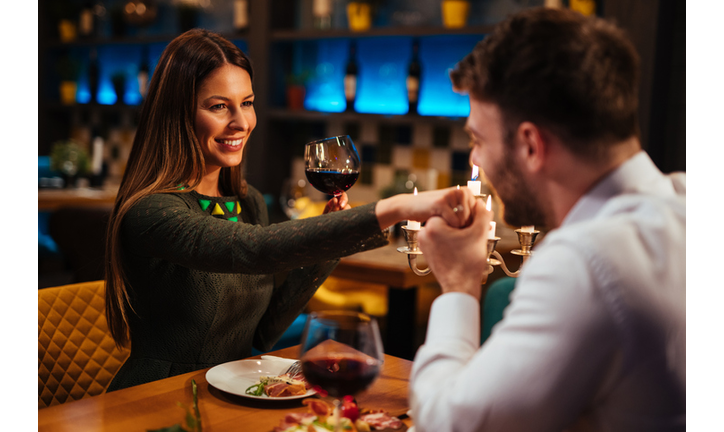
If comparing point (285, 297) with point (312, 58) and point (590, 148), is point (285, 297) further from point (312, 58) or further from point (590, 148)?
point (312, 58)

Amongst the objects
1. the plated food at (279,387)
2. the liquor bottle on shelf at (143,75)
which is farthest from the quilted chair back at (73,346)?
the liquor bottle on shelf at (143,75)

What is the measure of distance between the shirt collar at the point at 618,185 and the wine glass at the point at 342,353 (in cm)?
31

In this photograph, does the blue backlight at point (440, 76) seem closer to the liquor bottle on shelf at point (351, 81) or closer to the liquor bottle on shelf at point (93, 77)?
the liquor bottle on shelf at point (351, 81)

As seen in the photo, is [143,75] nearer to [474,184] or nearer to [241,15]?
[241,15]

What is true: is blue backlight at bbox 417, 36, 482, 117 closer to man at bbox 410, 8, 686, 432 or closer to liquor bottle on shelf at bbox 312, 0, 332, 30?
liquor bottle on shelf at bbox 312, 0, 332, 30

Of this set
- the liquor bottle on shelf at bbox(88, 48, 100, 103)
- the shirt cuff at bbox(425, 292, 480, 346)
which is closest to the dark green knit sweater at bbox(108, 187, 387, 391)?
the shirt cuff at bbox(425, 292, 480, 346)

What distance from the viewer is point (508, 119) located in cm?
90

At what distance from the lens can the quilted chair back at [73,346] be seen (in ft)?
5.22

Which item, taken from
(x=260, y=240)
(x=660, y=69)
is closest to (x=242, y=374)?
(x=260, y=240)

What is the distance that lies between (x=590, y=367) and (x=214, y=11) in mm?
4721

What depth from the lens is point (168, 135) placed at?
1552 millimetres

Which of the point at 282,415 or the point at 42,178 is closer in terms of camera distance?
the point at 282,415

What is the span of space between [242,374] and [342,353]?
0.49 metres

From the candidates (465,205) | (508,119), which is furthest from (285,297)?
(508,119)
